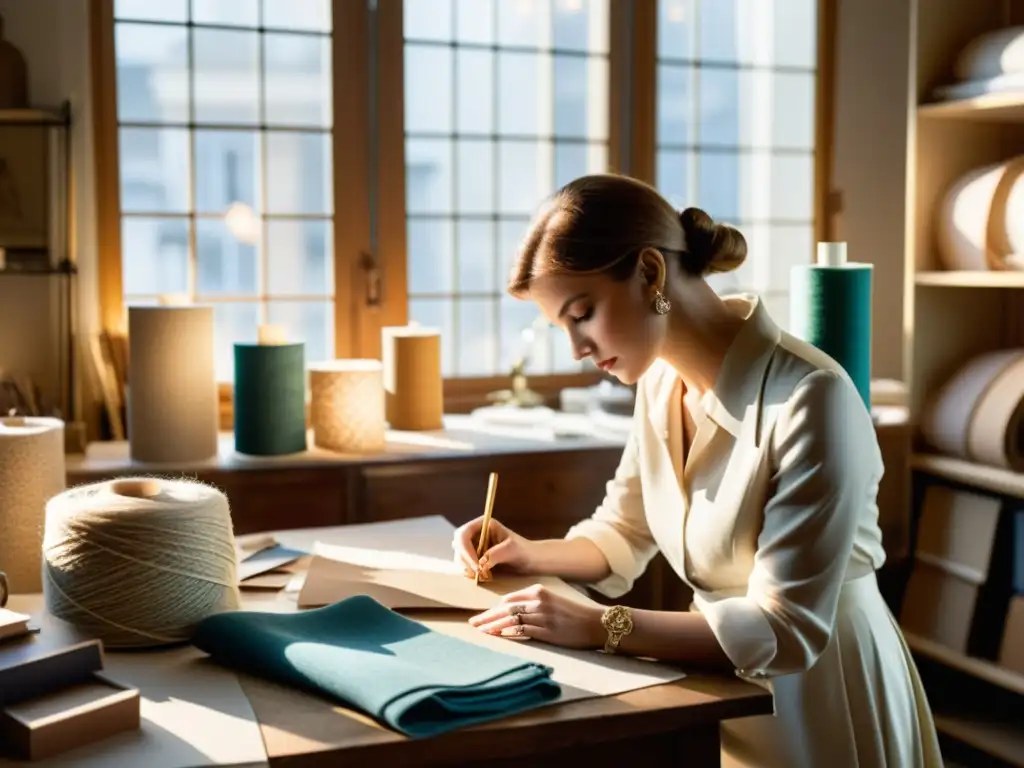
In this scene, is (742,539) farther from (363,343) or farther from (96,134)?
(96,134)

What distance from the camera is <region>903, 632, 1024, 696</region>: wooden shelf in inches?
119

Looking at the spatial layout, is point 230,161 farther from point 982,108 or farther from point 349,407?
point 982,108

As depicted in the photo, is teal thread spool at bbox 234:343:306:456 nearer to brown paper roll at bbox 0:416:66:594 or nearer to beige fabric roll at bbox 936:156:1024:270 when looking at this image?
brown paper roll at bbox 0:416:66:594

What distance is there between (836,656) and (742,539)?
0.26 metres

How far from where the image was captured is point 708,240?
1.85 meters

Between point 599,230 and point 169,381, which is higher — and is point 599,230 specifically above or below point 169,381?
above

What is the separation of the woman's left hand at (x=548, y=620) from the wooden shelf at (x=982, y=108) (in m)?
2.01

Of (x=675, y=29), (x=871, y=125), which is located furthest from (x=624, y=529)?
(x=871, y=125)

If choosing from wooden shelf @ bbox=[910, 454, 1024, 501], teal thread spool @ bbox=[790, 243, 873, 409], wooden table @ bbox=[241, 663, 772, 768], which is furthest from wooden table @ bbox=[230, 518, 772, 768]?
wooden shelf @ bbox=[910, 454, 1024, 501]

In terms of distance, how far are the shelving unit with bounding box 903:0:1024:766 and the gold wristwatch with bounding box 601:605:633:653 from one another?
6.06 ft

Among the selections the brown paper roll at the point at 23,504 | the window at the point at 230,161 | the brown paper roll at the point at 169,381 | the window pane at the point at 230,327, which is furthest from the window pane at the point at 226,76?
the brown paper roll at the point at 23,504

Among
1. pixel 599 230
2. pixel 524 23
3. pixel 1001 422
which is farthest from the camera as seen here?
pixel 524 23

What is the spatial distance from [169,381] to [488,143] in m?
1.38

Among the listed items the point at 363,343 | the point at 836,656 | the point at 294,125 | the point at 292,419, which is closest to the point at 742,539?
the point at 836,656
